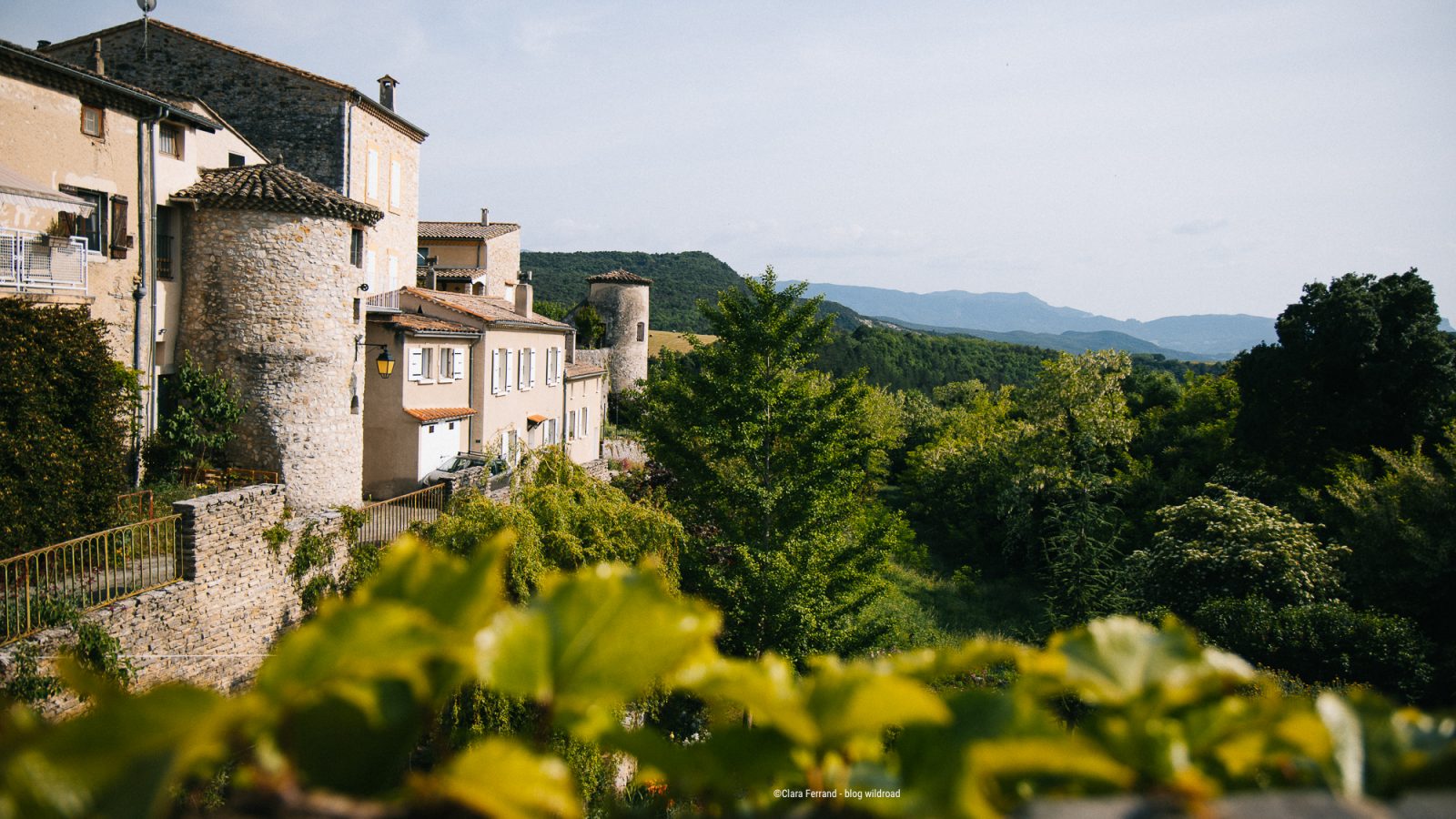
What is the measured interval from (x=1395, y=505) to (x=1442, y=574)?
1627mm

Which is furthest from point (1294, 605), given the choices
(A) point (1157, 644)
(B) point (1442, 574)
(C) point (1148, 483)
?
(A) point (1157, 644)

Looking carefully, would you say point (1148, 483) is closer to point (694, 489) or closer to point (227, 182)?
point (694, 489)

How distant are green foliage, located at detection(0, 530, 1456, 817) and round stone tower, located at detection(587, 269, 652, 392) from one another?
42.5 m

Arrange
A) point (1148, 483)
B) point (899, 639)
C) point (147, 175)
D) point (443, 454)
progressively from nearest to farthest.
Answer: point (147, 175) < point (899, 639) < point (443, 454) < point (1148, 483)

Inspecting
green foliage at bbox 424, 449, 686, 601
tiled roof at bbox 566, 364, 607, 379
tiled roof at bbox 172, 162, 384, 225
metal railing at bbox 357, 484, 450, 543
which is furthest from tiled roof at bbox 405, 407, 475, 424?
tiled roof at bbox 566, 364, 607, 379

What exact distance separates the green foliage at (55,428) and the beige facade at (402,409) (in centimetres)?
702

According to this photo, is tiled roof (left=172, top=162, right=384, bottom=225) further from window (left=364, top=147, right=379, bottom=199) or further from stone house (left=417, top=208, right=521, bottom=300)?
A: stone house (left=417, top=208, right=521, bottom=300)

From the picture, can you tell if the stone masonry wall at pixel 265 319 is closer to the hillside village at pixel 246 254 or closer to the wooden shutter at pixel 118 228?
the hillside village at pixel 246 254

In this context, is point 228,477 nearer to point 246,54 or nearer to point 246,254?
point 246,254

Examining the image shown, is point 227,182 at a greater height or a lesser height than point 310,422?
greater

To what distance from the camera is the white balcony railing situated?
11.2 metres

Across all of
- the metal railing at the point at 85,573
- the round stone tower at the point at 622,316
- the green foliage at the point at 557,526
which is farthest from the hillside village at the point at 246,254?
the round stone tower at the point at 622,316

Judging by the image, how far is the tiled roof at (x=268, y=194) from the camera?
14.4m

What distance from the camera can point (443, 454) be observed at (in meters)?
20.8
